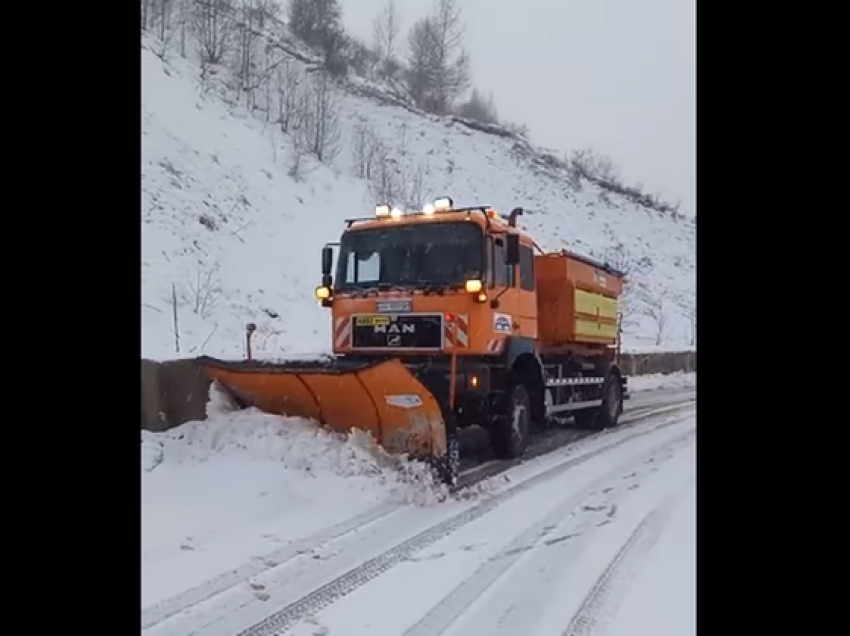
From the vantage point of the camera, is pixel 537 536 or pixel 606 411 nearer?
pixel 537 536

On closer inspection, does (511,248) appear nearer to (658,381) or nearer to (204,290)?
(204,290)

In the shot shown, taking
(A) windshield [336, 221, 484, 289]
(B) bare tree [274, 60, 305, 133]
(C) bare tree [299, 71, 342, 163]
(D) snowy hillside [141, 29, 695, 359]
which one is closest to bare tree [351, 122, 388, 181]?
(D) snowy hillside [141, 29, 695, 359]

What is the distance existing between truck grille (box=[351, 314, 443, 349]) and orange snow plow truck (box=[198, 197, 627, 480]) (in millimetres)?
10

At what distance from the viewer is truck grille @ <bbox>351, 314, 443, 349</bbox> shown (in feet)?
26.1

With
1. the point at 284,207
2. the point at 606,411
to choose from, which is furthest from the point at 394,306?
the point at 284,207

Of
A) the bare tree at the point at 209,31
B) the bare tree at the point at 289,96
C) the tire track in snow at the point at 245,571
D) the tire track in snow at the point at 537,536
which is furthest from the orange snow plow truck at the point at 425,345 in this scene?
the bare tree at the point at 209,31

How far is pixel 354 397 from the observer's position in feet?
23.0

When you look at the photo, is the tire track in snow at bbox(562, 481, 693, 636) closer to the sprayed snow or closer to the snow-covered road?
the snow-covered road

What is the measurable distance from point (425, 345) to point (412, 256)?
968 millimetres

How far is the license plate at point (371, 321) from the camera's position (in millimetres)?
8156

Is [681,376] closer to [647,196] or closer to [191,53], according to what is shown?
[647,196]

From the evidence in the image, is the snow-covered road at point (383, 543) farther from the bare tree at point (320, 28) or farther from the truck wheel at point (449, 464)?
the bare tree at point (320, 28)

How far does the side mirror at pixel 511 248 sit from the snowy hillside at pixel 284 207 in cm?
203
